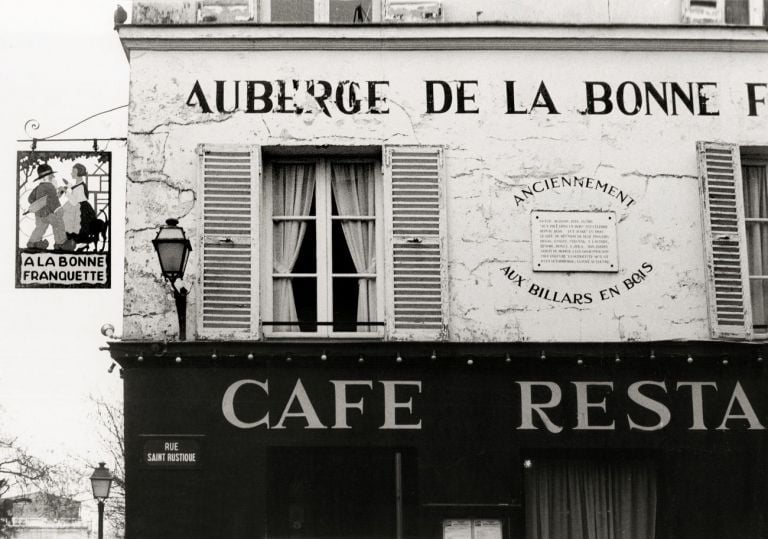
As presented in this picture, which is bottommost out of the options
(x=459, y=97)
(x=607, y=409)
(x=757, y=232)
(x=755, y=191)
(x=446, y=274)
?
(x=607, y=409)

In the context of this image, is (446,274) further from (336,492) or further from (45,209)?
(45,209)

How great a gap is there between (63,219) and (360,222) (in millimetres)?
2655

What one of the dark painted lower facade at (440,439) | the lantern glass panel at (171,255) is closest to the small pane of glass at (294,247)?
the dark painted lower facade at (440,439)

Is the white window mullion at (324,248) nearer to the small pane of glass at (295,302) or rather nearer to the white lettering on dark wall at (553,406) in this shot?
the small pane of glass at (295,302)

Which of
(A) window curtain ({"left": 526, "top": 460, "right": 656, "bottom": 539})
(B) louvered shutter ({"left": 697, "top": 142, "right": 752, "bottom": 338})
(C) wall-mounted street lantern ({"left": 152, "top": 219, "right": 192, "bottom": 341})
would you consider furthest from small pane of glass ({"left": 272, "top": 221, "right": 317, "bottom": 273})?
(B) louvered shutter ({"left": 697, "top": 142, "right": 752, "bottom": 338})

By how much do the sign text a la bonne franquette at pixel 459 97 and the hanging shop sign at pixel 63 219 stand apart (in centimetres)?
118

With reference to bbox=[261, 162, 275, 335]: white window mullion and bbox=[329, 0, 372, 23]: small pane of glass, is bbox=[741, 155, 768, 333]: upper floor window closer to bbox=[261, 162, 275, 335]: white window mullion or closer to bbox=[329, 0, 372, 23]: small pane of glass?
bbox=[329, 0, 372, 23]: small pane of glass

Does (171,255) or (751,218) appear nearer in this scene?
(171,255)

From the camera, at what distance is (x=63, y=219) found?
34.2 ft

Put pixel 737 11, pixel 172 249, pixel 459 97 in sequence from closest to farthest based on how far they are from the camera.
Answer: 1. pixel 172 249
2. pixel 459 97
3. pixel 737 11

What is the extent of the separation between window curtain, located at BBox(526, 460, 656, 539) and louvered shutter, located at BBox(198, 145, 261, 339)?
2.85 meters

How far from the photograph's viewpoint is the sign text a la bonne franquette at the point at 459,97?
33.9 feet

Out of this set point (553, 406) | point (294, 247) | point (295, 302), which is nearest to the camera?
point (553, 406)

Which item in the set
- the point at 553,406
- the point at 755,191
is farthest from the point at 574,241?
the point at 755,191
